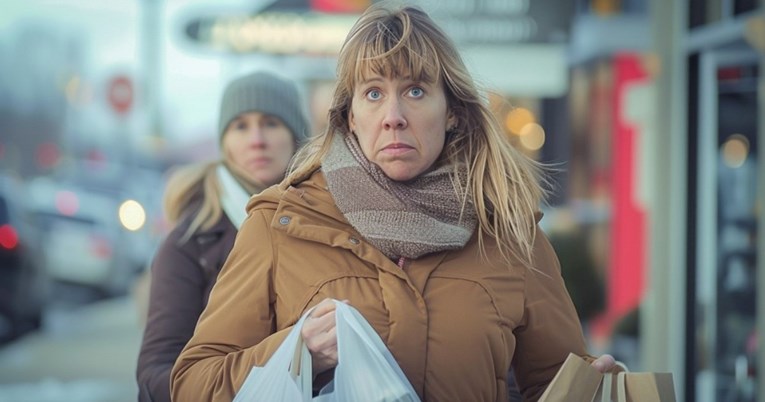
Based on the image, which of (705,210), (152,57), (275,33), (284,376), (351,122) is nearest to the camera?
(284,376)

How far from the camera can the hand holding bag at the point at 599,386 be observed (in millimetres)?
2861

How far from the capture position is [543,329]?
120 inches

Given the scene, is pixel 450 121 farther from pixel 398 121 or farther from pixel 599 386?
pixel 599 386

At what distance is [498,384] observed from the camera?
9.59 feet

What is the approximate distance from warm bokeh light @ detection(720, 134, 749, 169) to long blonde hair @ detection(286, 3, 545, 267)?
4.80 meters

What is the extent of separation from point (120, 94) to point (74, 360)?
37.3 feet

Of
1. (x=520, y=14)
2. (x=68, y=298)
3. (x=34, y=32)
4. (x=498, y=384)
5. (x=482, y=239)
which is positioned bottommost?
(x=68, y=298)

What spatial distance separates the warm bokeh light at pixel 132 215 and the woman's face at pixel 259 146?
742 inches

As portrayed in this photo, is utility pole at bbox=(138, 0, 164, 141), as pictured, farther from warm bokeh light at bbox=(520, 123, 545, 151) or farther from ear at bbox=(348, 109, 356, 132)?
ear at bbox=(348, 109, 356, 132)

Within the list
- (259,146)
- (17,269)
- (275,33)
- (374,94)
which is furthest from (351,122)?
(17,269)

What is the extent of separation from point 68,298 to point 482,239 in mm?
16886

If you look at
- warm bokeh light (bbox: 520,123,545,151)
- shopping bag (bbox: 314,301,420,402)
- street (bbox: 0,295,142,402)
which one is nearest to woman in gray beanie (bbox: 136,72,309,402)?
shopping bag (bbox: 314,301,420,402)

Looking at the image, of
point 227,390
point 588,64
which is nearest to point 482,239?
point 227,390

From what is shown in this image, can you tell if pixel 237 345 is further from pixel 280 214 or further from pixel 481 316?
pixel 481 316
